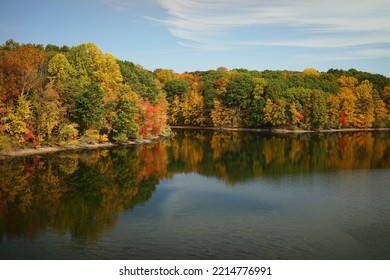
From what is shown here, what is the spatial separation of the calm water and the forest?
534 cm

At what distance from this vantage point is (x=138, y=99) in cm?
5197

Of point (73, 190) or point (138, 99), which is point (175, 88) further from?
point (73, 190)

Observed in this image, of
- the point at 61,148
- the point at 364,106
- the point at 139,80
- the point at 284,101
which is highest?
the point at 139,80

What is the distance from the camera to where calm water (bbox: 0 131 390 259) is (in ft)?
52.3

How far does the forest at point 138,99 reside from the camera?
3794 cm

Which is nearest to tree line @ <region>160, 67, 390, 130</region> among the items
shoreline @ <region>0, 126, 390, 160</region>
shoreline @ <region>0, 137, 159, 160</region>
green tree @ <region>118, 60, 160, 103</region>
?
shoreline @ <region>0, 126, 390, 160</region>

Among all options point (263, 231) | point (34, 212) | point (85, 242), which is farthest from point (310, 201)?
point (34, 212)

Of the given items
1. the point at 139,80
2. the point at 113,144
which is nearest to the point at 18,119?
the point at 113,144

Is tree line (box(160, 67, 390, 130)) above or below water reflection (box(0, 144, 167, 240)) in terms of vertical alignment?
above

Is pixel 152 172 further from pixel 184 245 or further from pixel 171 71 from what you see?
pixel 171 71

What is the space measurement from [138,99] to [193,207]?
32158 millimetres

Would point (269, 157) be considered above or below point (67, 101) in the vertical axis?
below

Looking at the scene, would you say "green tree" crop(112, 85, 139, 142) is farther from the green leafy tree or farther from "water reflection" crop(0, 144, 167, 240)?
the green leafy tree

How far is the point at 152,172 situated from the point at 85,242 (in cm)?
1563
